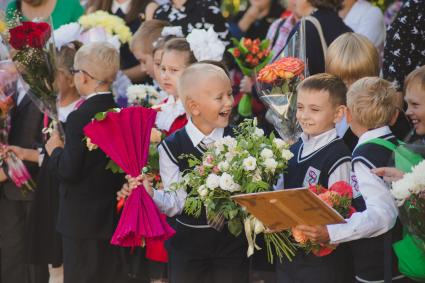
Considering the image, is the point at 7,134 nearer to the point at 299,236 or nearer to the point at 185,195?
the point at 185,195

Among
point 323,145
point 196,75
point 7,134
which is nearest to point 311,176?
point 323,145

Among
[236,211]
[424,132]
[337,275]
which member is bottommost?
[337,275]

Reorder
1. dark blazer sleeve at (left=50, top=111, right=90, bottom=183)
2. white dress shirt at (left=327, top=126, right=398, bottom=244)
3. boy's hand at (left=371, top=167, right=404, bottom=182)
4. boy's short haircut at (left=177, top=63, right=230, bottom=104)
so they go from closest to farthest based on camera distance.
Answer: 1. boy's hand at (left=371, top=167, right=404, bottom=182)
2. white dress shirt at (left=327, top=126, right=398, bottom=244)
3. boy's short haircut at (left=177, top=63, right=230, bottom=104)
4. dark blazer sleeve at (left=50, top=111, right=90, bottom=183)

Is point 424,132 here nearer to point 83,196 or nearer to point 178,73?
point 178,73

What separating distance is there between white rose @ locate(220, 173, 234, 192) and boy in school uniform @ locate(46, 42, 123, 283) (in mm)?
1740

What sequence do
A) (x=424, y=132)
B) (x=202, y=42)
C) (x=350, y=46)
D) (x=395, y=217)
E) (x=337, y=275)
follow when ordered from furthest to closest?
(x=202, y=42) < (x=350, y=46) < (x=424, y=132) < (x=337, y=275) < (x=395, y=217)

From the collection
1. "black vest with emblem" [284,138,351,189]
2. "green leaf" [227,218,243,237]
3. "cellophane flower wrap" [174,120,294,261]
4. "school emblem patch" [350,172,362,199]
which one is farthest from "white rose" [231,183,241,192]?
"school emblem patch" [350,172,362,199]

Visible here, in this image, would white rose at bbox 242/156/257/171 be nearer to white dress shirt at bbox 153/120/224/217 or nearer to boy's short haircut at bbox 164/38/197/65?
white dress shirt at bbox 153/120/224/217

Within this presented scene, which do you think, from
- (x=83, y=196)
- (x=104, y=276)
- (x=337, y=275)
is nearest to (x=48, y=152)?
(x=83, y=196)

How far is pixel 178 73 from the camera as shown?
20.0ft

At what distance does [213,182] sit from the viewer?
4531 millimetres

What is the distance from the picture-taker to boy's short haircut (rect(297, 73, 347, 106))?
193 inches

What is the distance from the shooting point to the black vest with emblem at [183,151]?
5090mm

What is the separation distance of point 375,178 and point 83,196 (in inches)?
95.9
